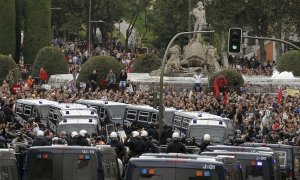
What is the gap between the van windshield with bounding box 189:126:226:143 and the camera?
3712cm

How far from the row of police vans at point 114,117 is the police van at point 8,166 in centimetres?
1456

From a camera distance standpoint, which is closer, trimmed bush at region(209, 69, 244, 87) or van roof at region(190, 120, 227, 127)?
van roof at region(190, 120, 227, 127)

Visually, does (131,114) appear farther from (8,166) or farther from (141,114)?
(8,166)

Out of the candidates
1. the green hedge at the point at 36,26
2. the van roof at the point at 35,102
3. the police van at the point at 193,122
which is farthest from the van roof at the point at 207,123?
the green hedge at the point at 36,26

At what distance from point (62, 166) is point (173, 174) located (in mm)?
3503

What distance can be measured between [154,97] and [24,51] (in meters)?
30.4

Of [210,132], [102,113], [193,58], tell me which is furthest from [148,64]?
[210,132]

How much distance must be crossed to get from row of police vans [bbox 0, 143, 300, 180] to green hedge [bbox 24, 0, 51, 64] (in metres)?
48.2

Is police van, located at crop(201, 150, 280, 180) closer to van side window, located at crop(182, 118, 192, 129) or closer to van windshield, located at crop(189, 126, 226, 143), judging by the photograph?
van windshield, located at crop(189, 126, 226, 143)

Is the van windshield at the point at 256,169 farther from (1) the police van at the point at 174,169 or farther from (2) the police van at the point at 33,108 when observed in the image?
(2) the police van at the point at 33,108

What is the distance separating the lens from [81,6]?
101 m

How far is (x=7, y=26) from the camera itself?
7119cm

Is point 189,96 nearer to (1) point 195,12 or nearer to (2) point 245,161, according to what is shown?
(1) point 195,12

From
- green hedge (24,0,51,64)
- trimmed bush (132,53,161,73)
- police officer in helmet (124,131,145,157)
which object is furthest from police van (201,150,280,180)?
green hedge (24,0,51,64)
